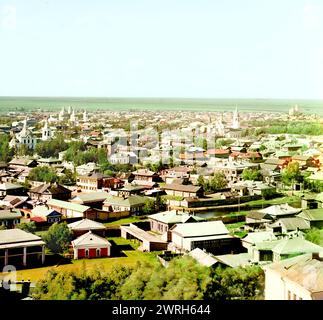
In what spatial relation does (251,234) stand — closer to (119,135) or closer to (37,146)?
(37,146)

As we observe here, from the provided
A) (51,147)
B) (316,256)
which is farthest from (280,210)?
(51,147)

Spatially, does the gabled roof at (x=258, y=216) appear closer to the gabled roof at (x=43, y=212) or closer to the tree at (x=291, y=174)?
the tree at (x=291, y=174)

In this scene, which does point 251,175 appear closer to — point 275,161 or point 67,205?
point 275,161

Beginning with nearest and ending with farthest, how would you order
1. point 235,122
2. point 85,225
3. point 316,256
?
point 316,256, point 85,225, point 235,122

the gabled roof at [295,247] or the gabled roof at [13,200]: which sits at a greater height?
the gabled roof at [13,200]

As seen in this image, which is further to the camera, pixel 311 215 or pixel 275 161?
pixel 275 161

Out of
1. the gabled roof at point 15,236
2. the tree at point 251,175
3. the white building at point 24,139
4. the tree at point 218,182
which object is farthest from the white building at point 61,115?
the tree at point 251,175

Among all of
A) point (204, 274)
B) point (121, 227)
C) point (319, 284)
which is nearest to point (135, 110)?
point (121, 227)
